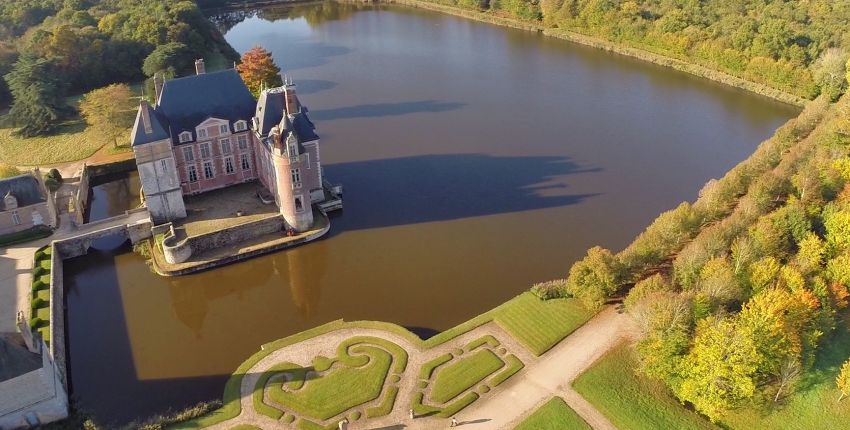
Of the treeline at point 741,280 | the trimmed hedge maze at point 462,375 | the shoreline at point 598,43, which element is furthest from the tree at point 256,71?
the shoreline at point 598,43

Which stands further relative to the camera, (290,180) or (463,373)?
(290,180)

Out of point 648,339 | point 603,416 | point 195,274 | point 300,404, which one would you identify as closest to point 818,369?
point 648,339

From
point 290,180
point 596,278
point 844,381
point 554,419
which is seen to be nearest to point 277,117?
point 290,180

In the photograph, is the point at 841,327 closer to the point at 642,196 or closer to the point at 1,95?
the point at 642,196

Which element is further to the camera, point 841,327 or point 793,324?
point 841,327

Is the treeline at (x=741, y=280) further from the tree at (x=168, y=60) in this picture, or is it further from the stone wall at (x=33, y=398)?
the tree at (x=168, y=60)

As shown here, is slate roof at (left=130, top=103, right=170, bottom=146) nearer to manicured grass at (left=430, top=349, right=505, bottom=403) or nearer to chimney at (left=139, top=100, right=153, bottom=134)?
chimney at (left=139, top=100, right=153, bottom=134)

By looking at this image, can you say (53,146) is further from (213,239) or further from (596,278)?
(596,278)
